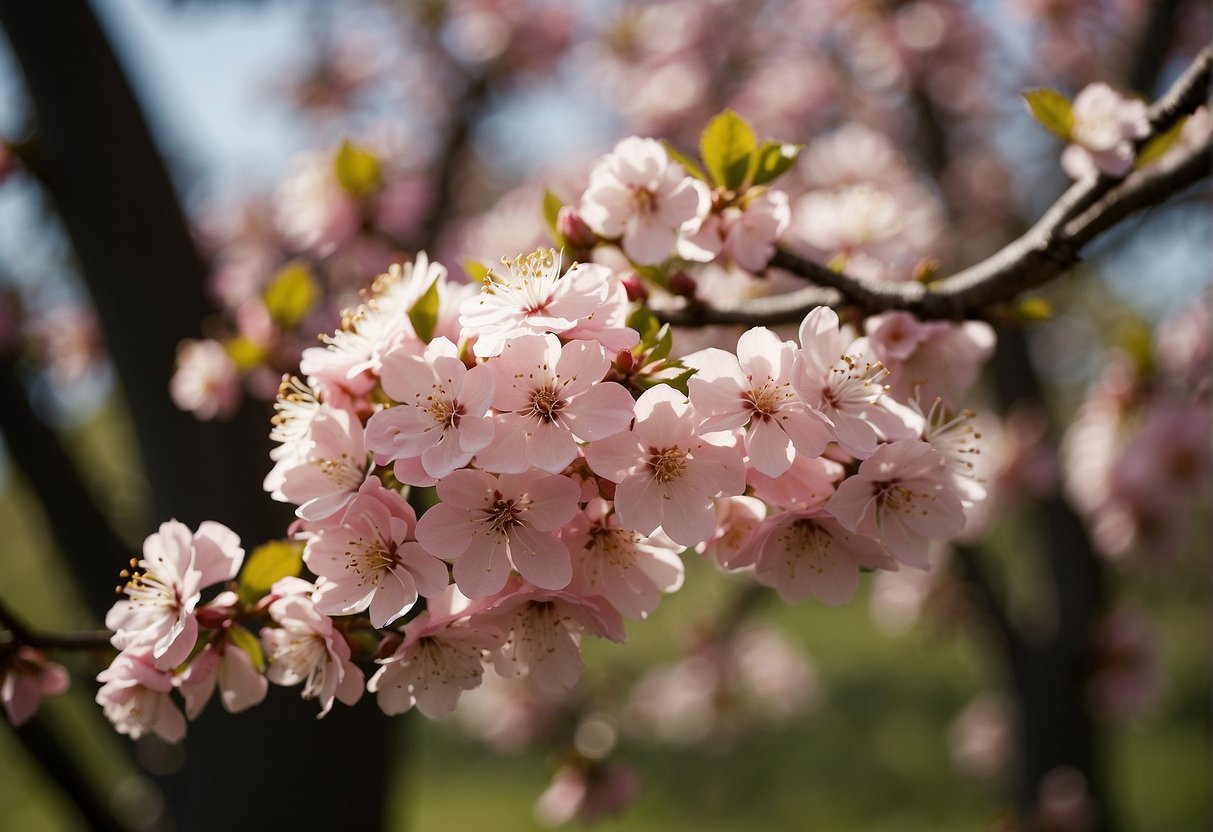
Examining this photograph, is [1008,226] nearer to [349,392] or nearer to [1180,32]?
[1180,32]

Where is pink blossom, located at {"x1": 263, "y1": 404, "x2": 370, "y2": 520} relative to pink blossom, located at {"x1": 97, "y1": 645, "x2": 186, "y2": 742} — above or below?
above

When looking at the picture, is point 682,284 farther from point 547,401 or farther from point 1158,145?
point 1158,145

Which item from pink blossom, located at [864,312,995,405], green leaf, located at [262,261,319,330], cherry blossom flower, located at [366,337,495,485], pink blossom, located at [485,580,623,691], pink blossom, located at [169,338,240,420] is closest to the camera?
cherry blossom flower, located at [366,337,495,485]

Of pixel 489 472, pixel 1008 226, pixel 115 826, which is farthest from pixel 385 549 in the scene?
pixel 1008 226

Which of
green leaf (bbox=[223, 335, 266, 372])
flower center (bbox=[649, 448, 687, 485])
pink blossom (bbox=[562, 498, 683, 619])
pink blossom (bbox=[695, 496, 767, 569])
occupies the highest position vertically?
flower center (bbox=[649, 448, 687, 485])

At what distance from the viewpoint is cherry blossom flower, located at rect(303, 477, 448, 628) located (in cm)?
80

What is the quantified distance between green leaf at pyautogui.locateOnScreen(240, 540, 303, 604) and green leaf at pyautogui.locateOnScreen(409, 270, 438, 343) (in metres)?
0.25

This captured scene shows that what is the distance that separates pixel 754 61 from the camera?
13.2ft

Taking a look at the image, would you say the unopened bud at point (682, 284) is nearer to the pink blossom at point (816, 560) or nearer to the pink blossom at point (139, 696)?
the pink blossom at point (816, 560)

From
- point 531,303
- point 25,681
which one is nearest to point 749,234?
point 531,303

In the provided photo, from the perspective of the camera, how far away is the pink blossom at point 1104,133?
104cm

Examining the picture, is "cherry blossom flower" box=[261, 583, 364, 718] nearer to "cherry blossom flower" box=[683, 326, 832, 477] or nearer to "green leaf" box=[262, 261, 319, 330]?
"cherry blossom flower" box=[683, 326, 832, 477]

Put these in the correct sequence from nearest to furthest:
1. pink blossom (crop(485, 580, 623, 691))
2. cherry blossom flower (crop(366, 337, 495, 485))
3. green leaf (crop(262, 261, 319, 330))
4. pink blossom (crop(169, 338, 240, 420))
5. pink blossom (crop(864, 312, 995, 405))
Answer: cherry blossom flower (crop(366, 337, 495, 485)) → pink blossom (crop(485, 580, 623, 691)) → pink blossom (crop(864, 312, 995, 405)) → green leaf (crop(262, 261, 319, 330)) → pink blossom (crop(169, 338, 240, 420))

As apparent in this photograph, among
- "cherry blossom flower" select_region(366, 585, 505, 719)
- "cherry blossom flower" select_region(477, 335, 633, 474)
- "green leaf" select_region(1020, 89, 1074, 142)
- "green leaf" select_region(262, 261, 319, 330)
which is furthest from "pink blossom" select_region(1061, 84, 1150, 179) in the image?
"green leaf" select_region(262, 261, 319, 330)
